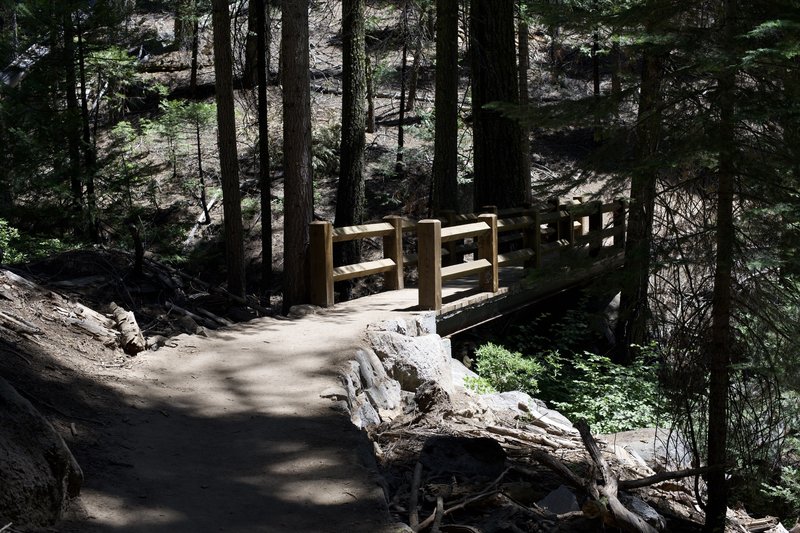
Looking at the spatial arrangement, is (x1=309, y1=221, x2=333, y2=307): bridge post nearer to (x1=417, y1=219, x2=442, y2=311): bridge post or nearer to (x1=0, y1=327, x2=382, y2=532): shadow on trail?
(x1=417, y1=219, x2=442, y2=311): bridge post

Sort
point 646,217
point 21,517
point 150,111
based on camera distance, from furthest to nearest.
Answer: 1. point 150,111
2. point 646,217
3. point 21,517

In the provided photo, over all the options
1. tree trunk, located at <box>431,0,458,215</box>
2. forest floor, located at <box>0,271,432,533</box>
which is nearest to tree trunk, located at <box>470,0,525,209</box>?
tree trunk, located at <box>431,0,458,215</box>

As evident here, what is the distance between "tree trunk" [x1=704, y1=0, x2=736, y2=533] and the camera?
6.71 meters

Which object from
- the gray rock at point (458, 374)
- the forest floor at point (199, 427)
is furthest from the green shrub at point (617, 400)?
the forest floor at point (199, 427)

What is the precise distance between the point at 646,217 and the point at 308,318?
4.12 meters

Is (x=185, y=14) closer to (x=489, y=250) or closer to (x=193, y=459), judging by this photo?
(x=489, y=250)

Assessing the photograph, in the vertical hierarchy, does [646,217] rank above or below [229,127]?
below

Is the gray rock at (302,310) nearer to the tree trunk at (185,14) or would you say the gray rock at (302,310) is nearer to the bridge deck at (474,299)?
the bridge deck at (474,299)

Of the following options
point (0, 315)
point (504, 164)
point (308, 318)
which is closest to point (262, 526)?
point (0, 315)

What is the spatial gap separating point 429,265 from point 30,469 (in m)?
6.40

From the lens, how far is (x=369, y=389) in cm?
745

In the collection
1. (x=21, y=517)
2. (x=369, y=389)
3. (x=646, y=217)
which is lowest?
(x=369, y=389)

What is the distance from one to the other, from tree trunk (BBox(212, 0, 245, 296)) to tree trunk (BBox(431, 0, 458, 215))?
3801mm

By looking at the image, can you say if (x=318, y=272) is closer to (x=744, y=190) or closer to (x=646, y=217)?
(x=646, y=217)
